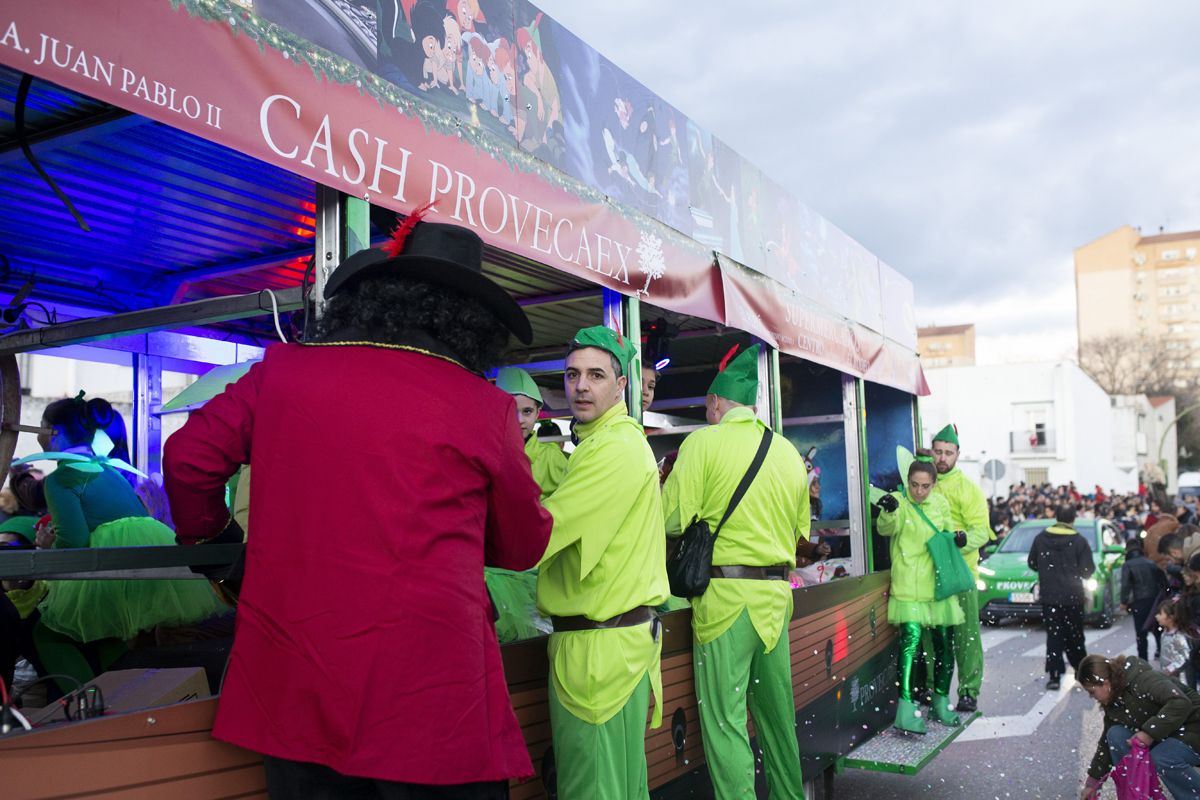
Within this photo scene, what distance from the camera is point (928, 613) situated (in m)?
6.62

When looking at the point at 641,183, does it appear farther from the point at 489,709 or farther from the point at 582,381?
the point at 489,709

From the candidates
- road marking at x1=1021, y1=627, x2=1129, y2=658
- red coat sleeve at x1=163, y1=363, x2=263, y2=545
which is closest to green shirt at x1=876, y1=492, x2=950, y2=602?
red coat sleeve at x1=163, y1=363, x2=263, y2=545

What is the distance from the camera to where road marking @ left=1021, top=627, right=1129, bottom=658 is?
38.9 feet

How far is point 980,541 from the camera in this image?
7602mm

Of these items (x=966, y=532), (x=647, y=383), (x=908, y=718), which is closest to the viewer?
(x=647, y=383)

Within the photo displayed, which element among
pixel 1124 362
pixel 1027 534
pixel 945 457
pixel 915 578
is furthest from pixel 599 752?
pixel 1124 362

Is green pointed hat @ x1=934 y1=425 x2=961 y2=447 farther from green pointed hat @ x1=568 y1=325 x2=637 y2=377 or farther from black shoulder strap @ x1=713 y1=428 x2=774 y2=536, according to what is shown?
green pointed hat @ x1=568 y1=325 x2=637 y2=377

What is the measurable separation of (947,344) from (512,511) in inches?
3860

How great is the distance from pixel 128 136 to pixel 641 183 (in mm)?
2303

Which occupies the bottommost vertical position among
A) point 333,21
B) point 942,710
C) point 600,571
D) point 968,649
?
point 942,710

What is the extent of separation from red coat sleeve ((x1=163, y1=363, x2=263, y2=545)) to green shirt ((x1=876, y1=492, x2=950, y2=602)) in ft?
17.9

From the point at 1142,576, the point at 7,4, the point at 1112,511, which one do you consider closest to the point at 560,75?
the point at 7,4

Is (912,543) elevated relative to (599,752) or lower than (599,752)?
elevated

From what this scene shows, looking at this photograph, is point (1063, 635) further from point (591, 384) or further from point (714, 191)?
point (591, 384)
